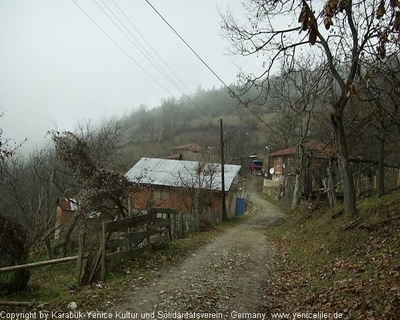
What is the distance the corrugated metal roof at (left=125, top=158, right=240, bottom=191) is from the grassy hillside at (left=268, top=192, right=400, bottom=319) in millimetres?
14443

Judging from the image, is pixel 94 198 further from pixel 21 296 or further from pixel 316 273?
pixel 316 273

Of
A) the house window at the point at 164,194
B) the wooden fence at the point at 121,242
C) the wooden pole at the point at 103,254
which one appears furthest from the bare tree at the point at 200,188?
the wooden pole at the point at 103,254

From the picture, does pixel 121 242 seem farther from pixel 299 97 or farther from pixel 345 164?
pixel 299 97

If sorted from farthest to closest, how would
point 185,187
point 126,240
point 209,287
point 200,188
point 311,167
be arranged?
point 185,187
point 200,188
point 311,167
point 126,240
point 209,287

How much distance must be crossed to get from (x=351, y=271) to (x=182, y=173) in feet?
84.1

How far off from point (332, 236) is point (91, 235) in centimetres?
948

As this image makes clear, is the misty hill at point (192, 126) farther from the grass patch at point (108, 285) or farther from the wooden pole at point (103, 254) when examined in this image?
the wooden pole at point (103, 254)

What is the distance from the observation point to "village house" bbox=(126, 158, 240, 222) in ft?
81.9

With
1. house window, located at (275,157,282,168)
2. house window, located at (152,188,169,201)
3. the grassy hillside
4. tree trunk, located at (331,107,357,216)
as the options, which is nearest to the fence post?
the grassy hillside

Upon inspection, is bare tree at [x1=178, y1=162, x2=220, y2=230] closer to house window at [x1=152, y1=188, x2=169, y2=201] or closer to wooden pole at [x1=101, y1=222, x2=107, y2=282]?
house window at [x1=152, y1=188, x2=169, y2=201]

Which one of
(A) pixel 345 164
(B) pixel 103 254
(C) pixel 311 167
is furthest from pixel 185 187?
Result: (B) pixel 103 254

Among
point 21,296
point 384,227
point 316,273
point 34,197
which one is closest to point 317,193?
point 384,227

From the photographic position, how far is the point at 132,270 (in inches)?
339

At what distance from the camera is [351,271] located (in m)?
7.11
